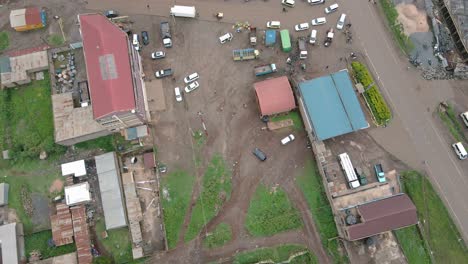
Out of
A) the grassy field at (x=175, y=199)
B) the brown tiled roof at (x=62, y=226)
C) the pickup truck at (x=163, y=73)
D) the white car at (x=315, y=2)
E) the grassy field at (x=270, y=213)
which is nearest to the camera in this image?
the brown tiled roof at (x=62, y=226)

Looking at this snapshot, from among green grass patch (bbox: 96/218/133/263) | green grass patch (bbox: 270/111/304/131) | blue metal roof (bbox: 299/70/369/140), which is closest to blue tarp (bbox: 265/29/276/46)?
blue metal roof (bbox: 299/70/369/140)

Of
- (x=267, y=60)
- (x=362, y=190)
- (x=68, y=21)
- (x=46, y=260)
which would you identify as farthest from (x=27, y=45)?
(x=362, y=190)

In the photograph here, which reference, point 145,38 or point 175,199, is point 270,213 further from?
point 145,38

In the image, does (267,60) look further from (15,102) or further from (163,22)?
(15,102)

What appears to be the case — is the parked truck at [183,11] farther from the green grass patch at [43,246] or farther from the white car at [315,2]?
the green grass patch at [43,246]

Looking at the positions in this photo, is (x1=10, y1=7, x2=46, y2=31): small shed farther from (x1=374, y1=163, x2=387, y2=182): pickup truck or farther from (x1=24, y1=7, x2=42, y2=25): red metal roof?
(x1=374, y1=163, x2=387, y2=182): pickup truck

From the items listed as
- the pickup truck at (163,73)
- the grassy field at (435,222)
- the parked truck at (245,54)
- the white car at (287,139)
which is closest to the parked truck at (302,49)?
the parked truck at (245,54)
